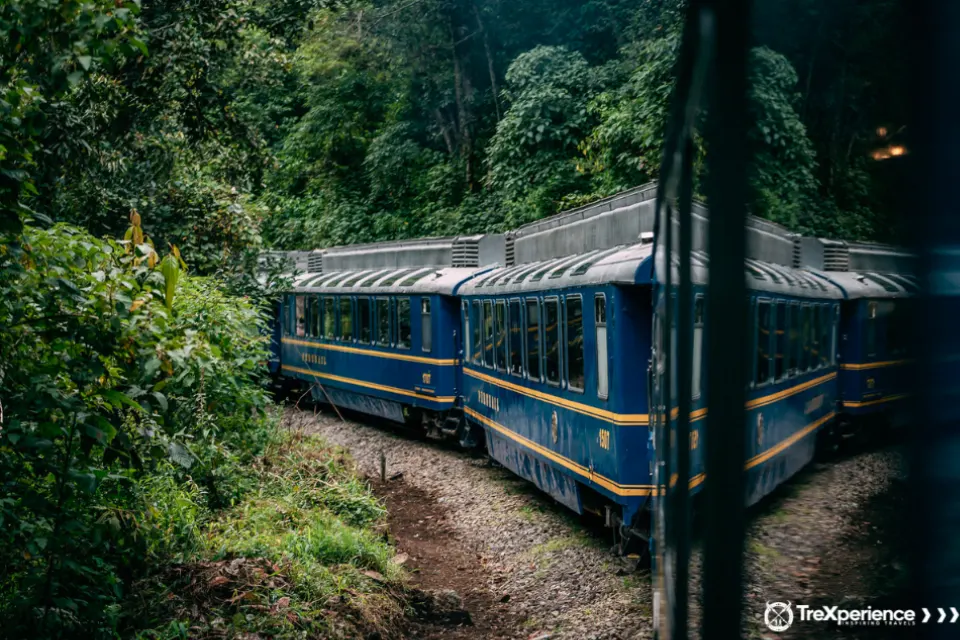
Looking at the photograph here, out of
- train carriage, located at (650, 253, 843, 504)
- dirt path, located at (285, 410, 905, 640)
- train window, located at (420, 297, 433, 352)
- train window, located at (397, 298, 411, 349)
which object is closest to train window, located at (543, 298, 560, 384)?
dirt path, located at (285, 410, 905, 640)

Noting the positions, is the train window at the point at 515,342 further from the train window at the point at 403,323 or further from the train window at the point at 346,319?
the train window at the point at 346,319

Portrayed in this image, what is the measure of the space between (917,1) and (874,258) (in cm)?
29

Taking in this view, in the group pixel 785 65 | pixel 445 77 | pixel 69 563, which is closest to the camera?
pixel 785 65

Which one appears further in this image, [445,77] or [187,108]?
[445,77]

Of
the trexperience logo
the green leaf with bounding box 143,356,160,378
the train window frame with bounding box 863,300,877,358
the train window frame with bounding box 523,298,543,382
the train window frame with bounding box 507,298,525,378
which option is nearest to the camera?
the trexperience logo

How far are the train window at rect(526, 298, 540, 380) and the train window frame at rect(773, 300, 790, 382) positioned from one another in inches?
293

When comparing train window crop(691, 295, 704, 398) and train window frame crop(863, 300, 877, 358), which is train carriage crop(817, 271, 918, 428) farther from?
train window crop(691, 295, 704, 398)

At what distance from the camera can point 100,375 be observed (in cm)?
488

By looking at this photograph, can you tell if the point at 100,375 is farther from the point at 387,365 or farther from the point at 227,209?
the point at 387,365

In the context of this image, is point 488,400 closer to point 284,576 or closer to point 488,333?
point 488,333

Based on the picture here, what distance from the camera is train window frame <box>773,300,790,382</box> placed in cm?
164

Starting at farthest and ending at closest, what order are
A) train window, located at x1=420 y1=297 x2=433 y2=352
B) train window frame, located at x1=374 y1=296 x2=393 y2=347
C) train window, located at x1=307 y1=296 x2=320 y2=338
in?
train window, located at x1=307 y1=296 x2=320 y2=338
train window frame, located at x1=374 y1=296 x2=393 y2=347
train window, located at x1=420 y1=297 x2=433 y2=352

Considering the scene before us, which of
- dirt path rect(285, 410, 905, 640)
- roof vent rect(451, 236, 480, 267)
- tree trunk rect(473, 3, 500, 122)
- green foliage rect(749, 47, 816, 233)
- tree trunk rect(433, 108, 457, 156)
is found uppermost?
tree trunk rect(473, 3, 500, 122)

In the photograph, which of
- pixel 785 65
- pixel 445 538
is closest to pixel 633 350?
pixel 445 538
